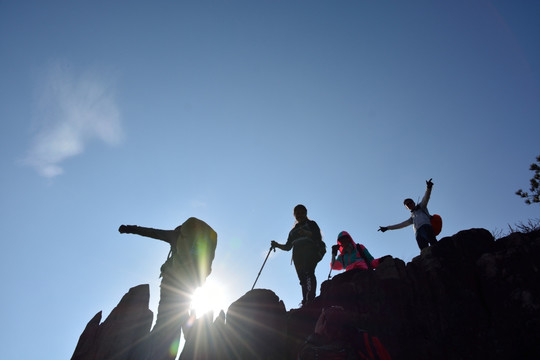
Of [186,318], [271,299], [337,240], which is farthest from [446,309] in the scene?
[186,318]

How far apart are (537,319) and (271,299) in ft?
21.6

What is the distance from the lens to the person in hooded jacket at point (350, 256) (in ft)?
33.3

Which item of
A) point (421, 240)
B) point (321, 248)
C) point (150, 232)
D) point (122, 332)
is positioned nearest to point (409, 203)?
point (421, 240)

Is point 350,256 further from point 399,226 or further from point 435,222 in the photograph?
point 435,222

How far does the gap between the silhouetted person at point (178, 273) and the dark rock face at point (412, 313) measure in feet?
2.29

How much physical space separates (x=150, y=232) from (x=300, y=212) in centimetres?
486

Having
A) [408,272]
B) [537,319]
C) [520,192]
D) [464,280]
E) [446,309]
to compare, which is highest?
[520,192]

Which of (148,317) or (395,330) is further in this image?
(148,317)

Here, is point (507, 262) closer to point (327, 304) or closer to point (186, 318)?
point (327, 304)

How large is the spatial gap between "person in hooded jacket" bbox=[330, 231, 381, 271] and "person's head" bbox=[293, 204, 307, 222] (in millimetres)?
1534

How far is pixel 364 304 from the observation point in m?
8.56

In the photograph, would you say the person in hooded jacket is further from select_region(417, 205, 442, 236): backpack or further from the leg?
select_region(417, 205, 442, 236): backpack

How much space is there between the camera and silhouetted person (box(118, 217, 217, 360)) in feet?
26.3

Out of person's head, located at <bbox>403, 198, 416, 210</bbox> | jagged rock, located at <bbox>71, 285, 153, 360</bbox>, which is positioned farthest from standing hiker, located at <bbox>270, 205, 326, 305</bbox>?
jagged rock, located at <bbox>71, 285, 153, 360</bbox>
